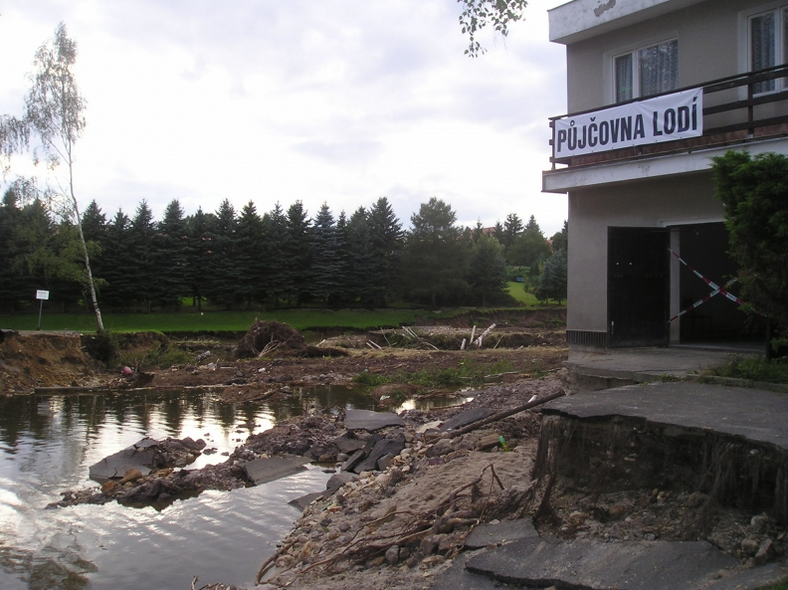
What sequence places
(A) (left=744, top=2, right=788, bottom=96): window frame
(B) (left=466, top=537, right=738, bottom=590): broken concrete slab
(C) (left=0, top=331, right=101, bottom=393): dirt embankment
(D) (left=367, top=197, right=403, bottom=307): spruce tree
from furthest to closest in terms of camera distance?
1. (D) (left=367, top=197, right=403, bottom=307): spruce tree
2. (C) (left=0, top=331, right=101, bottom=393): dirt embankment
3. (A) (left=744, top=2, right=788, bottom=96): window frame
4. (B) (left=466, top=537, right=738, bottom=590): broken concrete slab

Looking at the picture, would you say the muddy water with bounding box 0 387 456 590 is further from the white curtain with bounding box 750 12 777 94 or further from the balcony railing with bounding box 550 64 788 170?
the white curtain with bounding box 750 12 777 94

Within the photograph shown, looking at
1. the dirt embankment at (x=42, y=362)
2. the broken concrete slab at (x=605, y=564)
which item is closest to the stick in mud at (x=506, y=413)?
the broken concrete slab at (x=605, y=564)

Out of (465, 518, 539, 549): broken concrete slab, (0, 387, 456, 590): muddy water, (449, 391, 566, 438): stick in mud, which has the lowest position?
(0, 387, 456, 590): muddy water

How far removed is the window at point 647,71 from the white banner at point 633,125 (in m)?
0.67

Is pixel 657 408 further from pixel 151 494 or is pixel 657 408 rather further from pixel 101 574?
pixel 151 494

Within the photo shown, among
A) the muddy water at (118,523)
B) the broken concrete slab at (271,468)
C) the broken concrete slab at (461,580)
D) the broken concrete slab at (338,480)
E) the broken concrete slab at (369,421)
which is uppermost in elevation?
the broken concrete slab at (461,580)

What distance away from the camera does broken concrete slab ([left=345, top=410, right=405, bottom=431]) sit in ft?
43.7

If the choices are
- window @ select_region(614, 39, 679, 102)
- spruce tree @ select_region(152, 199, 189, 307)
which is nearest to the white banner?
window @ select_region(614, 39, 679, 102)

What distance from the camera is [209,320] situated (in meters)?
48.6

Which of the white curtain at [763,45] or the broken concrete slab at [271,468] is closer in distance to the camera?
the white curtain at [763,45]

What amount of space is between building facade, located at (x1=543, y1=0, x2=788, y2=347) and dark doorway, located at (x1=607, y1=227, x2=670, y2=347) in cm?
2

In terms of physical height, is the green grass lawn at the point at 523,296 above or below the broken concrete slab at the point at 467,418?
above

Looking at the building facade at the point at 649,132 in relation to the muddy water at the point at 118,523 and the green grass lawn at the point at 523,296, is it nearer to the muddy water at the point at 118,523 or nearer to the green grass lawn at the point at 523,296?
the muddy water at the point at 118,523

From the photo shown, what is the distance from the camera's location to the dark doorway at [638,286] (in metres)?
11.2
